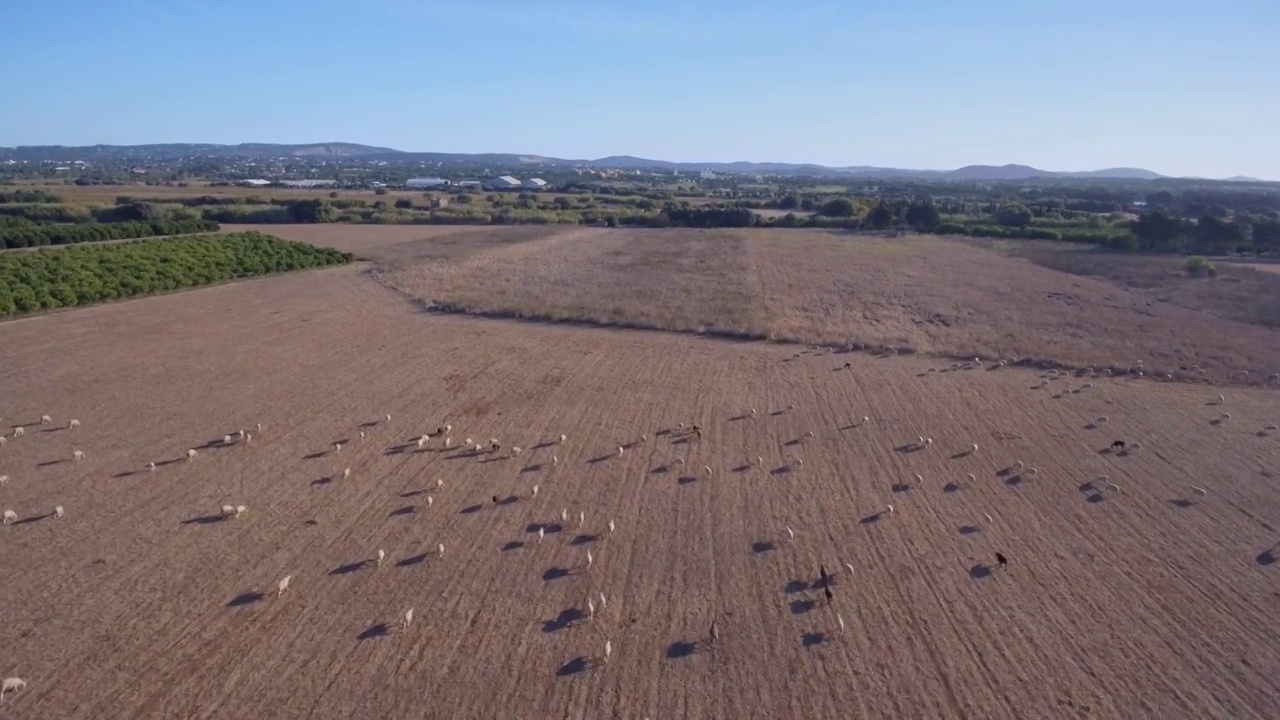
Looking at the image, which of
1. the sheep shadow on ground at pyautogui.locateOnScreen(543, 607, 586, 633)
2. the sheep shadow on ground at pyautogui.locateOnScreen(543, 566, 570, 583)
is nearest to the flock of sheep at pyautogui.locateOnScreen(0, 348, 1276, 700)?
→ the sheep shadow on ground at pyautogui.locateOnScreen(543, 607, 586, 633)

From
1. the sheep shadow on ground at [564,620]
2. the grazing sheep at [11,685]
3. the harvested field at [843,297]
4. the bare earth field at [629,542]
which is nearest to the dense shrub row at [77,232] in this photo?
the harvested field at [843,297]

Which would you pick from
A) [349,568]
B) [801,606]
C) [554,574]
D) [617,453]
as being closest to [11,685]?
[349,568]

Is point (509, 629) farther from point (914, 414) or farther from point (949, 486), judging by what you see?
point (914, 414)

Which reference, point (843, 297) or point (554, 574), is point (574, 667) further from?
point (843, 297)

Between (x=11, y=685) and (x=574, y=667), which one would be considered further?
(x=574, y=667)

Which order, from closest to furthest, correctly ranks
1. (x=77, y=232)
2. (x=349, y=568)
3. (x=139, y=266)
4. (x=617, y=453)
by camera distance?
(x=349, y=568), (x=617, y=453), (x=139, y=266), (x=77, y=232)

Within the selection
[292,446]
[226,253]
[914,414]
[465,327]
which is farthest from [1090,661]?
[226,253]
